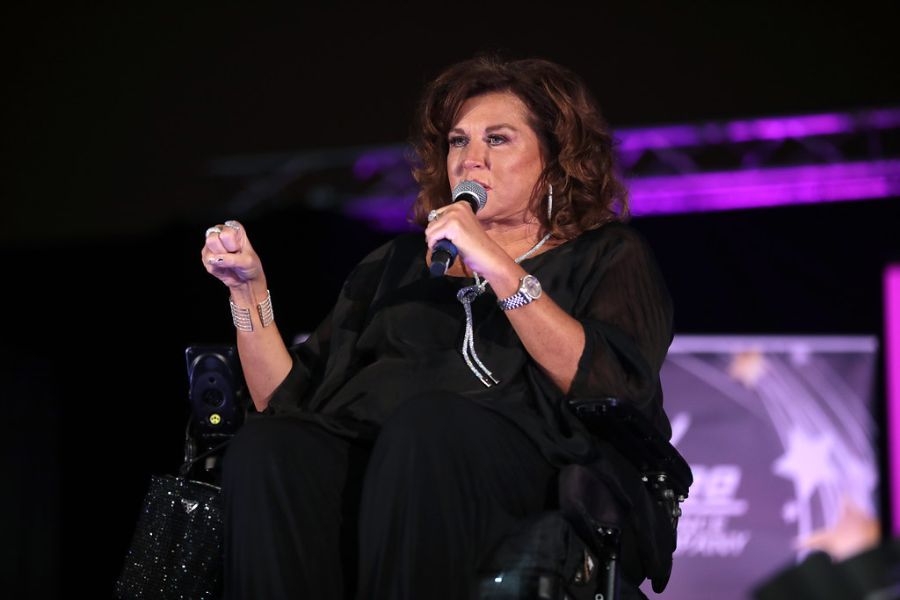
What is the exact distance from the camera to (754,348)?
4082mm

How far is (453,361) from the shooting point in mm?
2074

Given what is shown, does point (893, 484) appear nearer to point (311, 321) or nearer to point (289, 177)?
point (311, 321)

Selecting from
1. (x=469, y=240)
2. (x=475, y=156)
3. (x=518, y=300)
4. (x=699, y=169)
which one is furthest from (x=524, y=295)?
(x=699, y=169)

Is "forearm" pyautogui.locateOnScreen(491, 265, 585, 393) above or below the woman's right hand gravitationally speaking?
below

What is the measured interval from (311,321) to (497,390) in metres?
2.55

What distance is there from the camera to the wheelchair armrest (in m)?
1.80

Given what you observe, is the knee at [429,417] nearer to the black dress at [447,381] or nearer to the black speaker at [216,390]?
the black dress at [447,381]

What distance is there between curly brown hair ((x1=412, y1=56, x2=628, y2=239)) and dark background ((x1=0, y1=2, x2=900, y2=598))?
1.77 metres

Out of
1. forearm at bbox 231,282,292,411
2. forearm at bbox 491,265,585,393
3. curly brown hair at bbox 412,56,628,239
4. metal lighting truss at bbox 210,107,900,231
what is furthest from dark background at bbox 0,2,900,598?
forearm at bbox 491,265,585,393

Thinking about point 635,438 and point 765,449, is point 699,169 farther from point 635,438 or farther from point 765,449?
point 635,438

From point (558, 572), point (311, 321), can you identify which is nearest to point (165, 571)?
point (558, 572)

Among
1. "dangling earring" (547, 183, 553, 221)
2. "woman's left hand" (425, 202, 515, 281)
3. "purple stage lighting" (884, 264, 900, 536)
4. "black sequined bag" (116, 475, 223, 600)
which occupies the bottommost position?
"black sequined bag" (116, 475, 223, 600)

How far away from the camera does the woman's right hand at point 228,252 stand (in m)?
2.05

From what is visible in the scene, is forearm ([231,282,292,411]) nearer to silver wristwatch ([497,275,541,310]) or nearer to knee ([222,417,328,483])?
knee ([222,417,328,483])
